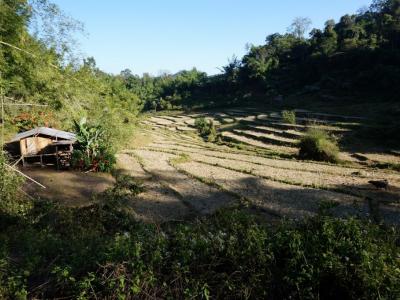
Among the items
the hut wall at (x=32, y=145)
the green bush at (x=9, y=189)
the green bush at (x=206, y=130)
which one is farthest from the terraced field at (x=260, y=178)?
the hut wall at (x=32, y=145)

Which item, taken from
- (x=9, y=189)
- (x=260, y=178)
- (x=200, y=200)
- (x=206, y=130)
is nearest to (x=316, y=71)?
(x=206, y=130)

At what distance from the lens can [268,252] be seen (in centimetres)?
382

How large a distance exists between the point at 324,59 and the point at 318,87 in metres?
5.62

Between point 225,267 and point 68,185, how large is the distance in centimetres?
1102

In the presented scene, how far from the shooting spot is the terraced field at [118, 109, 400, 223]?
10.6m

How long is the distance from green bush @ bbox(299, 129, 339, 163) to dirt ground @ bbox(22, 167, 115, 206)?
1098 cm

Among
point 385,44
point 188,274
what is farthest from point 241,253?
point 385,44

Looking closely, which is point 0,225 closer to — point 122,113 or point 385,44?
point 122,113

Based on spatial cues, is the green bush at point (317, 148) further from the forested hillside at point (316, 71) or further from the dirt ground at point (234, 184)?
the forested hillside at point (316, 71)

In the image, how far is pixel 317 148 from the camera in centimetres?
1908

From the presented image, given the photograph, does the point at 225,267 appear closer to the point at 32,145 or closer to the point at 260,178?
the point at 260,178

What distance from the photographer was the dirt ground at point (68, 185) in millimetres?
11742

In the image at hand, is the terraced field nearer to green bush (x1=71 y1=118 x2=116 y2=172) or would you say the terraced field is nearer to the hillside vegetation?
the hillside vegetation

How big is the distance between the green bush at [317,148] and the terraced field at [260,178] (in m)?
0.63
